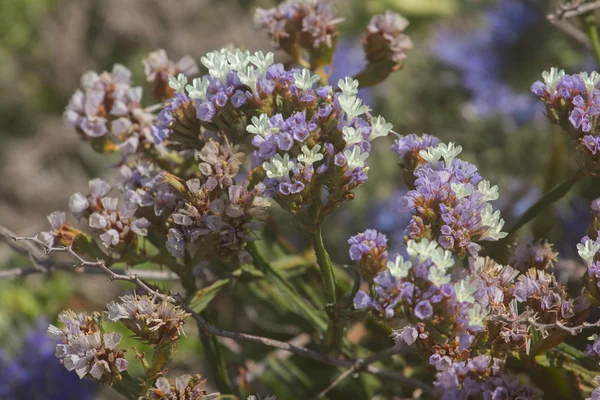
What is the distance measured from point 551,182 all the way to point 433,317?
0.78 metres

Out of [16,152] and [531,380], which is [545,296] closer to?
[531,380]

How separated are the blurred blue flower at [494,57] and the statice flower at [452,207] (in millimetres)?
1126

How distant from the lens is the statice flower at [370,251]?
0.84m

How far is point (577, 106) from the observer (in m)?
0.91

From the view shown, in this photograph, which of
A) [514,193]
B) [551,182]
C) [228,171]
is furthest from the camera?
[514,193]

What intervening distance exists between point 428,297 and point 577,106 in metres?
0.35

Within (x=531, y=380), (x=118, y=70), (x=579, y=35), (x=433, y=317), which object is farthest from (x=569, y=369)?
(x=118, y=70)

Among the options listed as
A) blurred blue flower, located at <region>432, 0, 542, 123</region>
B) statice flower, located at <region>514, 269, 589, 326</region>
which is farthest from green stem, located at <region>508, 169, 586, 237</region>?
blurred blue flower, located at <region>432, 0, 542, 123</region>

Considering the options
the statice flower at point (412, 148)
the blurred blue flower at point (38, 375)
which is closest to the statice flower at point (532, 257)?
the statice flower at point (412, 148)

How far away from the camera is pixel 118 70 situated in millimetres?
1146

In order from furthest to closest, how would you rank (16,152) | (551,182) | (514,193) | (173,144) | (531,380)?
(16,152)
(514,193)
(551,182)
(531,380)
(173,144)

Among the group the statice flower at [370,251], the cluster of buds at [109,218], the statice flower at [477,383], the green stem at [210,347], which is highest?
the statice flower at [370,251]

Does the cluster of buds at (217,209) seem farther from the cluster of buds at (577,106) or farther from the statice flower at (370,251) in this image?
the cluster of buds at (577,106)

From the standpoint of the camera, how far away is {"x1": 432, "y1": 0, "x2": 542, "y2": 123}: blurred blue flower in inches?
79.9
